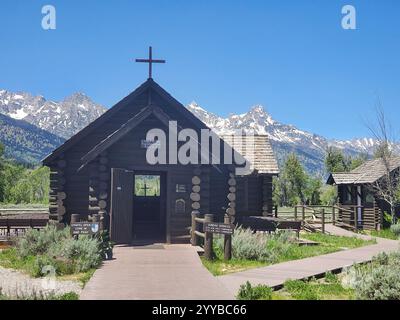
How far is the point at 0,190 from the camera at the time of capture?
6481 centimetres

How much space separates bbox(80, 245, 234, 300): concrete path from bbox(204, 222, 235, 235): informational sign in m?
0.91

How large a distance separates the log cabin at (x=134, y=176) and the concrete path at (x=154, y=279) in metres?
2.65

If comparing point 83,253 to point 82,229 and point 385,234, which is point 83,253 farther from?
point 385,234

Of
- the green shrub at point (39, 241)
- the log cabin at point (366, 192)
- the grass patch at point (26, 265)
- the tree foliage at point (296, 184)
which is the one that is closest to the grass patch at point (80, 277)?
the grass patch at point (26, 265)

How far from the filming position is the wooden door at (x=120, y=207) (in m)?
15.3

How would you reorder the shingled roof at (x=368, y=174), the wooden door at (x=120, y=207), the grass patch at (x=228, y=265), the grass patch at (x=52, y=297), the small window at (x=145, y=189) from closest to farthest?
1. the grass patch at (x=52, y=297)
2. the grass patch at (x=228, y=265)
3. the wooden door at (x=120, y=207)
4. the small window at (x=145, y=189)
5. the shingled roof at (x=368, y=174)

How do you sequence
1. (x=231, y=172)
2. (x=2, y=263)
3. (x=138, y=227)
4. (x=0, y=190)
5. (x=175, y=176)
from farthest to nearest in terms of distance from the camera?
(x=0, y=190) < (x=138, y=227) < (x=231, y=172) < (x=175, y=176) < (x=2, y=263)

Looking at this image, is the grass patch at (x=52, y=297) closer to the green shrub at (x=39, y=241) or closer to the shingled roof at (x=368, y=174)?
the green shrub at (x=39, y=241)

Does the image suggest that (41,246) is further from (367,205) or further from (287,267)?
(367,205)

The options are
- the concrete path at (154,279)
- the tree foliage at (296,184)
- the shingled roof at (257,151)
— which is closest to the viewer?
the concrete path at (154,279)

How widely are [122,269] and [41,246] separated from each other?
14.7 feet

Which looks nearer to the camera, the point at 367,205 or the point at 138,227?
the point at 138,227

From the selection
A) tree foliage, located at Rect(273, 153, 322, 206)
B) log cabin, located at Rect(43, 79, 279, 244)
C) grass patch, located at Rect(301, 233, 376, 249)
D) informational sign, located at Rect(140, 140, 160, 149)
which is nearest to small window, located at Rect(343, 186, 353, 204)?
grass patch, located at Rect(301, 233, 376, 249)

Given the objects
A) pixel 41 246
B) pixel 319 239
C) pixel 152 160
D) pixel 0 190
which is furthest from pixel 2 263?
pixel 0 190
